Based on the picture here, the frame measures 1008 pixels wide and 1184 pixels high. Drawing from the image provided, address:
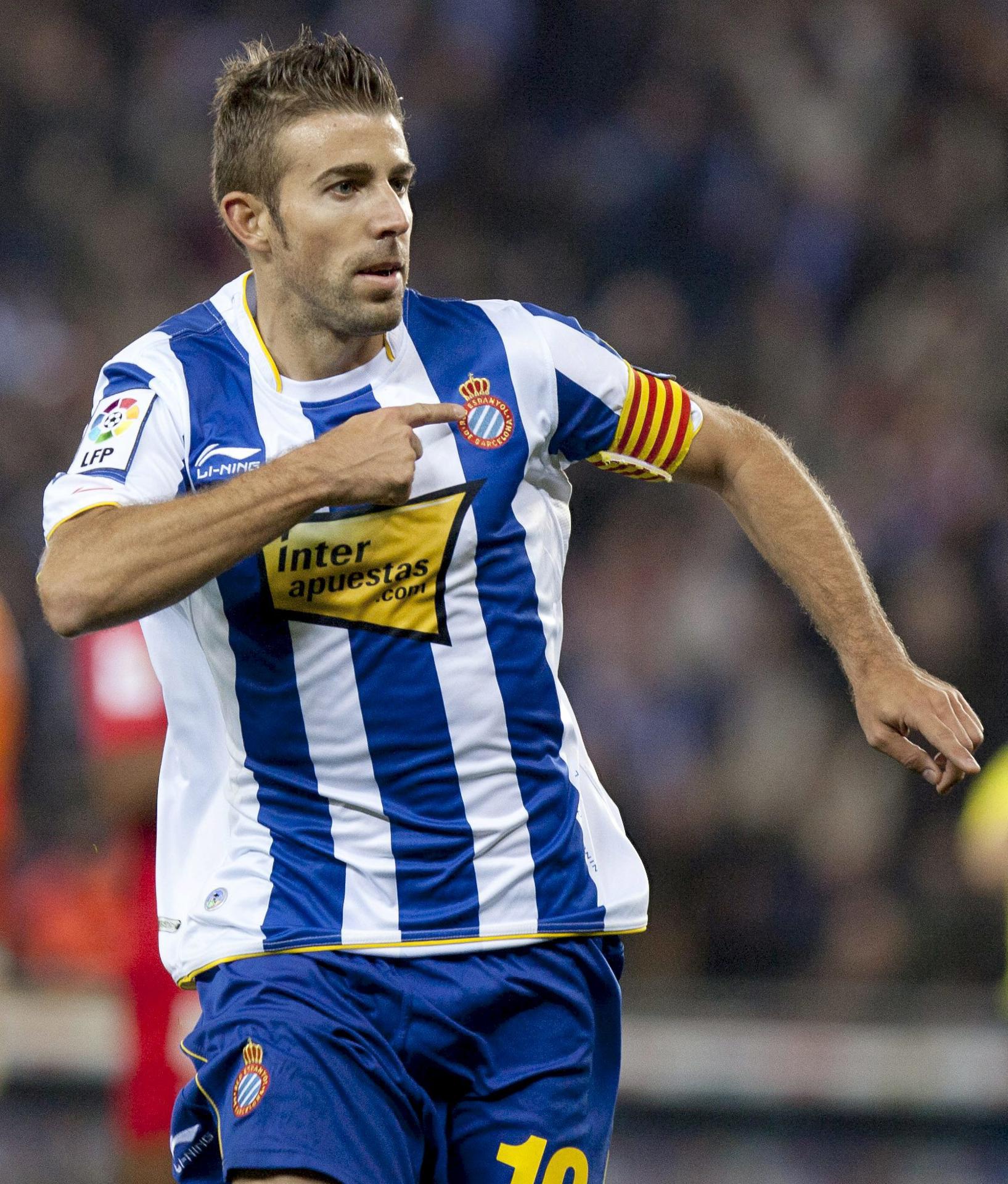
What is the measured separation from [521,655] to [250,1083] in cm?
86

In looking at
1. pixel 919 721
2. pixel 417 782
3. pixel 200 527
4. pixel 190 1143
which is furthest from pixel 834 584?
pixel 190 1143

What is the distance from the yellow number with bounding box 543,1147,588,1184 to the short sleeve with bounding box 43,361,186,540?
1.29m

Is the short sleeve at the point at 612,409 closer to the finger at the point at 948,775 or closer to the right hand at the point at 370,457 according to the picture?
the right hand at the point at 370,457

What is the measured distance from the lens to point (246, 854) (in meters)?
3.20

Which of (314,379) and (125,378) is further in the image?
(314,379)

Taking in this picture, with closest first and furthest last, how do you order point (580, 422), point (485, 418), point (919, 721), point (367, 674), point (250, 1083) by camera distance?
point (250, 1083) → point (919, 721) → point (367, 674) → point (485, 418) → point (580, 422)

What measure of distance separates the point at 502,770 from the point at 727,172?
780 cm

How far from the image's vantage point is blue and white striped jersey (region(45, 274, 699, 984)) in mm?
3111

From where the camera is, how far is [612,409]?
11.2 feet

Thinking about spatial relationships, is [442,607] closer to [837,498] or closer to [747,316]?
[837,498]

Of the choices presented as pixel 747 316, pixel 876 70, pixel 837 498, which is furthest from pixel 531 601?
pixel 876 70

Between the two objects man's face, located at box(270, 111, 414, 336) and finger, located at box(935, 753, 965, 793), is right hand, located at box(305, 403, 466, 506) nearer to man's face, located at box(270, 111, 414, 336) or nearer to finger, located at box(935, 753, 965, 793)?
man's face, located at box(270, 111, 414, 336)

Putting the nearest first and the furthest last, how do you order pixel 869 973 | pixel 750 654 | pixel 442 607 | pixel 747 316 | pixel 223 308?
pixel 442 607, pixel 223 308, pixel 869 973, pixel 750 654, pixel 747 316

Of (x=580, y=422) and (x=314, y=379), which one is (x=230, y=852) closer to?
(x=314, y=379)
